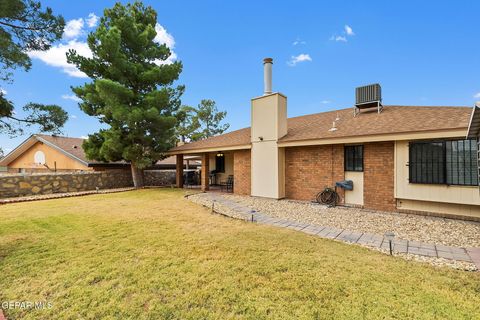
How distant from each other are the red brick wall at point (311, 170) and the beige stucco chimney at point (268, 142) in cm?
38

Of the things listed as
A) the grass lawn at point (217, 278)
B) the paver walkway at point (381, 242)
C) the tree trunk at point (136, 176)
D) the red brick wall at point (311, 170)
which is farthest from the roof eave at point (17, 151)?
the paver walkway at point (381, 242)

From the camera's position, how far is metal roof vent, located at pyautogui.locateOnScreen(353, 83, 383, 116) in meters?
9.88

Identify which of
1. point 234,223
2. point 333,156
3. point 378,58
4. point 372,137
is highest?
point 378,58

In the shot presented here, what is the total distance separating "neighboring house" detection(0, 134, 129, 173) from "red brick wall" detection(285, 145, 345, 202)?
12985mm

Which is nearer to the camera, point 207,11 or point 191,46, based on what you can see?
point 207,11

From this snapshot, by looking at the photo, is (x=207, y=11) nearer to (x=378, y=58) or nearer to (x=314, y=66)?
(x=314, y=66)

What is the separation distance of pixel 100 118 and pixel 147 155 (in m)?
3.77

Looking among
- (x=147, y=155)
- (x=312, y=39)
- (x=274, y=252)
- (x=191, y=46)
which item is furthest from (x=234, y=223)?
(x=191, y=46)

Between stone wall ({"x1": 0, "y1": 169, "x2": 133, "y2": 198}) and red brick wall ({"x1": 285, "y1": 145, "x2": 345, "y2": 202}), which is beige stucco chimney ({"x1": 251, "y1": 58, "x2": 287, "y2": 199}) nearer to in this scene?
red brick wall ({"x1": 285, "y1": 145, "x2": 345, "y2": 202})

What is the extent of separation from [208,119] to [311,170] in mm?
25353

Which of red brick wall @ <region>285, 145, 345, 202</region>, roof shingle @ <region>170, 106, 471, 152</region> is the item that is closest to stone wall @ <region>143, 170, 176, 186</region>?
roof shingle @ <region>170, 106, 471, 152</region>

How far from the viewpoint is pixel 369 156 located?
7.98m

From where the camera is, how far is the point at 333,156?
8.85 meters

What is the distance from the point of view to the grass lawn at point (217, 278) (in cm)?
254
